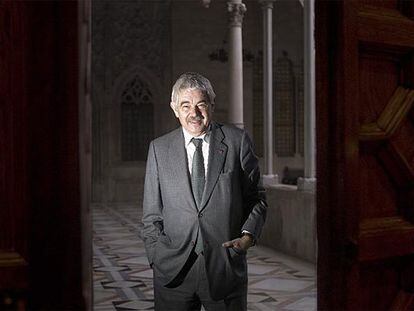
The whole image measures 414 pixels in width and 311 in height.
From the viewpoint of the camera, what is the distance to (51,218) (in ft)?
3.82

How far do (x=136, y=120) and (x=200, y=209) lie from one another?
1282cm

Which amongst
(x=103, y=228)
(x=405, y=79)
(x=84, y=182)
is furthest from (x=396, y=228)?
(x=103, y=228)

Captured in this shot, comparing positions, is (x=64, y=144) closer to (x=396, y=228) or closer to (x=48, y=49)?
(x=48, y=49)

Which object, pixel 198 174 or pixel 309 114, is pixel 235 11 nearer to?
pixel 309 114

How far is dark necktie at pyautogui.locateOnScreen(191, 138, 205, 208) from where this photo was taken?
2.28m

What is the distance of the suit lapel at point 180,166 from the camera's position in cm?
226

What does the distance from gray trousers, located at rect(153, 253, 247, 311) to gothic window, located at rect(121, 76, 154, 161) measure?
41.3ft

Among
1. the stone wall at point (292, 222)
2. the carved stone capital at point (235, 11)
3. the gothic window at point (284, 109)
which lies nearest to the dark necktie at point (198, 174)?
the stone wall at point (292, 222)

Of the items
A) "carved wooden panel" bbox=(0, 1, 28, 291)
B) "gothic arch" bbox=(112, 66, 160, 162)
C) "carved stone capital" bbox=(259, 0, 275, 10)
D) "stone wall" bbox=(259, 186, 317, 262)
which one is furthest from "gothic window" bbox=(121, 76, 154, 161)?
"carved wooden panel" bbox=(0, 1, 28, 291)

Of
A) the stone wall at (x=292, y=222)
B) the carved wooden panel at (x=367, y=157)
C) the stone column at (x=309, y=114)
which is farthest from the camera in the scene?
the stone column at (x=309, y=114)

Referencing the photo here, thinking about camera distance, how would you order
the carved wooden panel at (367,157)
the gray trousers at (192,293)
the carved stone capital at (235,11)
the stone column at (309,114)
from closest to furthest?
1. the carved wooden panel at (367,157)
2. the gray trousers at (192,293)
3. the stone column at (309,114)
4. the carved stone capital at (235,11)

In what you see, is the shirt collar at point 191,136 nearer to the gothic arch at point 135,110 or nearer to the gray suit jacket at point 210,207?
the gray suit jacket at point 210,207

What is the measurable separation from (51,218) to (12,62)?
32 centimetres

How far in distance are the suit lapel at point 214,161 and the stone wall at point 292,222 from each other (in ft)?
12.7
